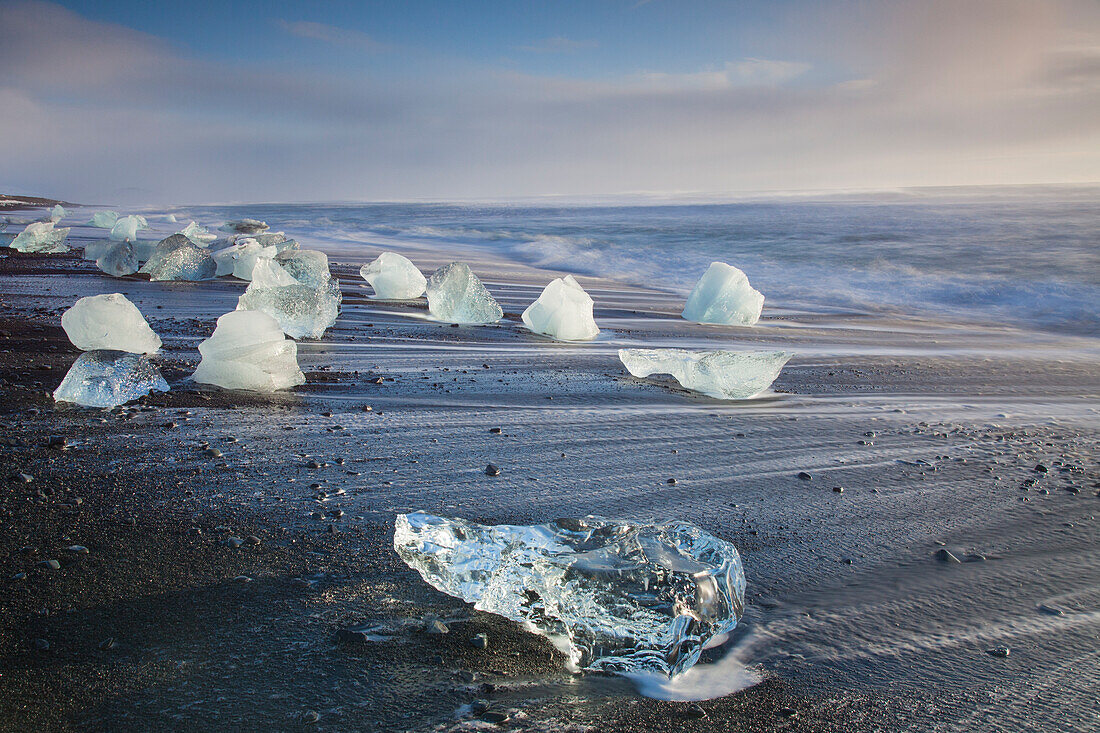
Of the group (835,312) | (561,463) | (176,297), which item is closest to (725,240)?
(835,312)

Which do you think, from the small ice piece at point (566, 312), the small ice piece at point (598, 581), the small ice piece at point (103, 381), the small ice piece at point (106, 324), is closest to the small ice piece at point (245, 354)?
the small ice piece at point (103, 381)

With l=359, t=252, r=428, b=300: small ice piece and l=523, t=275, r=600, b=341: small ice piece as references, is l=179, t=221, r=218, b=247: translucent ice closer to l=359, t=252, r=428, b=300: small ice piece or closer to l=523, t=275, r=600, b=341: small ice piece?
l=359, t=252, r=428, b=300: small ice piece

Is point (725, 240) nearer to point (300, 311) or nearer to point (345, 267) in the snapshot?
point (345, 267)

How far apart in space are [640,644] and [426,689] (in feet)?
1.56

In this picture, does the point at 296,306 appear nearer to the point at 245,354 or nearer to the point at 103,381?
the point at 245,354

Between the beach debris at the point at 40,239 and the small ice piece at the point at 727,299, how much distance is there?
31.1 feet

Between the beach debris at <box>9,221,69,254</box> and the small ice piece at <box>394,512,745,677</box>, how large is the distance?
1126cm

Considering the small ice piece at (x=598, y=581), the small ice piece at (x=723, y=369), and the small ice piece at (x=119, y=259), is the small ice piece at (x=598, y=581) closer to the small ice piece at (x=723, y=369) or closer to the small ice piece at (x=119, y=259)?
the small ice piece at (x=723, y=369)

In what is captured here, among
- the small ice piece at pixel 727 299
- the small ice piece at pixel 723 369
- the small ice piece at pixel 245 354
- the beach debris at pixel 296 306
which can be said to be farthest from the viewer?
the small ice piece at pixel 727 299

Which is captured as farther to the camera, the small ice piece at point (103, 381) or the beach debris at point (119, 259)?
the beach debris at point (119, 259)

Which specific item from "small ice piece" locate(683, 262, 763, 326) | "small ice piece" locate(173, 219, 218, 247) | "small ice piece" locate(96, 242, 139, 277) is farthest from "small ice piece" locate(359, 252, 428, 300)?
"small ice piece" locate(173, 219, 218, 247)

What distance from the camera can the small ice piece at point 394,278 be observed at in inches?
286

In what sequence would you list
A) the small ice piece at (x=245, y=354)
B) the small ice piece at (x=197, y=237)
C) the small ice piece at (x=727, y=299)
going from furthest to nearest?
the small ice piece at (x=197, y=237)
the small ice piece at (x=727, y=299)
the small ice piece at (x=245, y=354)

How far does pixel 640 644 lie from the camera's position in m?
1.61
